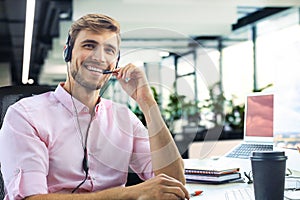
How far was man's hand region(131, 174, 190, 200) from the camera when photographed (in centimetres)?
101

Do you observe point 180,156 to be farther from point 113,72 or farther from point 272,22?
point 272,22

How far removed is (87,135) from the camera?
1.17 m

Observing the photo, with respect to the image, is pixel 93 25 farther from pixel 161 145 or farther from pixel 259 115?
pixel 259 115

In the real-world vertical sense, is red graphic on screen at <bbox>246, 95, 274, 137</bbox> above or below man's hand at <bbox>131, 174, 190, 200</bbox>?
above

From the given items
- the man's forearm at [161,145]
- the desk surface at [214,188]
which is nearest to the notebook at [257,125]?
the desk surface at [214,188]

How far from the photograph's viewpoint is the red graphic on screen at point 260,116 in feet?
6.73

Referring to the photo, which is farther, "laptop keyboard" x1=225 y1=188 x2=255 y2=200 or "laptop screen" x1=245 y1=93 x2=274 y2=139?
"laptop screen" x1=245 y1=93 x2=274 y2=139

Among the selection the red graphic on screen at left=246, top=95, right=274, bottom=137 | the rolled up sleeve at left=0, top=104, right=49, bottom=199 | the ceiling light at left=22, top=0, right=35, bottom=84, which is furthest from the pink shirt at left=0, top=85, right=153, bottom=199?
the ceiling light at left=22, top=0, right=35, bottom=84

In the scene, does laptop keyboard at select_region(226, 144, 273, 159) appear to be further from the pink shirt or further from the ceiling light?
the ceiling light

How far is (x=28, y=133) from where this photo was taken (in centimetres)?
108

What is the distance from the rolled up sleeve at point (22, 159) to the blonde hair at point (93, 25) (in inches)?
10.4

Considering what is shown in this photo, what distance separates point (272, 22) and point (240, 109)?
1.38 m

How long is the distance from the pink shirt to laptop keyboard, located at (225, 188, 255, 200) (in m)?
0.28

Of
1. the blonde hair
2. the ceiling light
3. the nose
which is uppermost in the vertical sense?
the ceiling light
